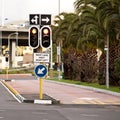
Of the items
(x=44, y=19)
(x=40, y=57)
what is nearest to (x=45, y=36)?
(x=40, y=57)

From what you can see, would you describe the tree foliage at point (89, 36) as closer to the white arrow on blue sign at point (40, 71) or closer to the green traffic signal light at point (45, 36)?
the green traffic signal light at point (45, 36)

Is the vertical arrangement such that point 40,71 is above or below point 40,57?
below

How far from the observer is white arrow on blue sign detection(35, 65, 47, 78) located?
82.1 feet

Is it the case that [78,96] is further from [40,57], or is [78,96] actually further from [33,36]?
[33,36]

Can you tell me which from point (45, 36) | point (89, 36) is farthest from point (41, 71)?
point (89, 36)

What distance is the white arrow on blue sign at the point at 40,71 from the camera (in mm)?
25016

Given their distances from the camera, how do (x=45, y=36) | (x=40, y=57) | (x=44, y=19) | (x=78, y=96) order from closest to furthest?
(x=45, y=36)
(x=40, y=57)
(x=44, y=19)
(x=78, y=96)

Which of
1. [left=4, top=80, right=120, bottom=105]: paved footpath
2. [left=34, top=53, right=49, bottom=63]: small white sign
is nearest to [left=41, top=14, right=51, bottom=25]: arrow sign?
[left=34, top=53, right=49, bottom=63]: small white sign

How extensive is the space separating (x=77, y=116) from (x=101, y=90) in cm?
1768

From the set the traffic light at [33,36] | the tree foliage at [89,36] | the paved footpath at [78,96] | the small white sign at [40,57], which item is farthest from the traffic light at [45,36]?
the tree foliage at [89,36]

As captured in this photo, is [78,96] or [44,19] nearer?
[44,19]

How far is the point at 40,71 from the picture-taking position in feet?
82.4

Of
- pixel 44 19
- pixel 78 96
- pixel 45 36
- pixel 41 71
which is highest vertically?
pixel 44 19

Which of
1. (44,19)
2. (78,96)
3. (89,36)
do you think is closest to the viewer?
(44,19)
